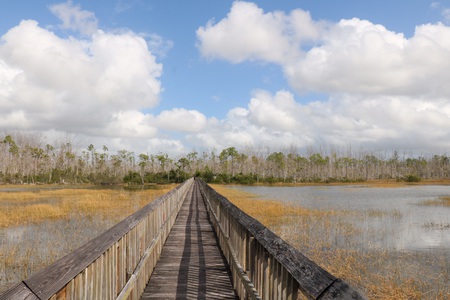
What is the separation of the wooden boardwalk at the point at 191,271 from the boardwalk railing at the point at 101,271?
0.35m

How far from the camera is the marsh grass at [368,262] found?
381 inches

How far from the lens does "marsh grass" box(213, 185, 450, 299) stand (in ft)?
31.8

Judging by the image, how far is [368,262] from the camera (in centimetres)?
1246

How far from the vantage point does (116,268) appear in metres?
4.00

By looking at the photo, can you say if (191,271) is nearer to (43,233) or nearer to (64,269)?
(64,269)

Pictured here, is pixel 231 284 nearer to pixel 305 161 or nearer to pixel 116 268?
pixel 116 268

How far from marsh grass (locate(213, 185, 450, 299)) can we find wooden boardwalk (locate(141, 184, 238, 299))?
4.19 m

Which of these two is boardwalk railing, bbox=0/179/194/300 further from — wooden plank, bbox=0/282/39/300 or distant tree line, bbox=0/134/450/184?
distant tree line, bbox=0/134/450/184

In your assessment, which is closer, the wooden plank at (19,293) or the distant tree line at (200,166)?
the wooden plank at (19,293)

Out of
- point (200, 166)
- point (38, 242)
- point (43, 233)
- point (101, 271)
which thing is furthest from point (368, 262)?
point (200, 166)

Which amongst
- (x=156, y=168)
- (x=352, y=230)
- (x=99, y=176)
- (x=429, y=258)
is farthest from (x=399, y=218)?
(x=156, y=168)

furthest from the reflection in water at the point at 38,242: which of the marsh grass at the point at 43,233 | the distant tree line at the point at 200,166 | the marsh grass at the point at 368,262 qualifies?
the distant tree line at the point at 200,166

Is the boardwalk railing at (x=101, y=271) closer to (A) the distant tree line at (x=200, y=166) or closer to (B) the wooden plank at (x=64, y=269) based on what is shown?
(B) the wooden plank at (x=64, y=269)

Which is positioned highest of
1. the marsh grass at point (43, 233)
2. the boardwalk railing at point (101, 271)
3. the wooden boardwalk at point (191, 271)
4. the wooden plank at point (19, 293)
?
the wooden plank at point (19, 293)
